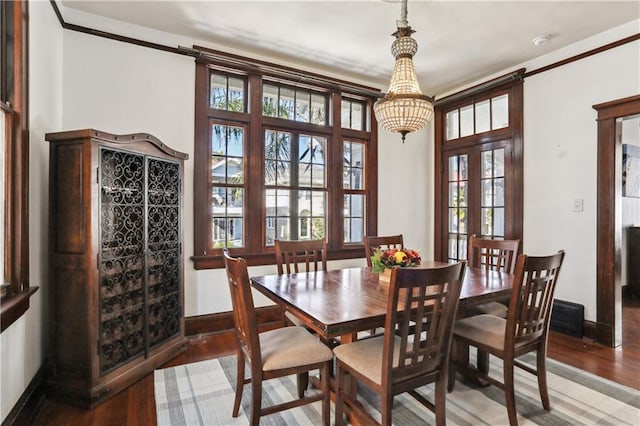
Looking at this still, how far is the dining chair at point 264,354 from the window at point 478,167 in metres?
3.08

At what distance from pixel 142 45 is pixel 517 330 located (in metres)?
3.73

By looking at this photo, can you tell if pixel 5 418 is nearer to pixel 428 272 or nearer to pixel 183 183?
pixel 183 183

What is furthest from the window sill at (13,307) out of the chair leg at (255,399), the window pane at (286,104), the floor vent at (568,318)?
the floor vent at (568,318)

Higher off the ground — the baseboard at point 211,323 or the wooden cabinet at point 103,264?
the wooden cabinet at point 103,264

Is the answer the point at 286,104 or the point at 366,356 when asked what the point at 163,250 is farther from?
the point at 286,104

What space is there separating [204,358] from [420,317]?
6.78 feet

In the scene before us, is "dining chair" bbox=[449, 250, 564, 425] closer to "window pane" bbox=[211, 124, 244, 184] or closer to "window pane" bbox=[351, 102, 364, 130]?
"window pane" bbox=[211, 124, 244, 184]

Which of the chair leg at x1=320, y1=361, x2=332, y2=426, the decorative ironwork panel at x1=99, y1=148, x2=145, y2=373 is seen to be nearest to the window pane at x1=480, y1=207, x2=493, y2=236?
the chair leg at x1=320, y1=361, x2=332, y2=426

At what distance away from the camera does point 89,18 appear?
2.92 meters

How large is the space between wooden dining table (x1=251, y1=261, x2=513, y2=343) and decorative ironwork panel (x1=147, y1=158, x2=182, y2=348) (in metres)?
0.92

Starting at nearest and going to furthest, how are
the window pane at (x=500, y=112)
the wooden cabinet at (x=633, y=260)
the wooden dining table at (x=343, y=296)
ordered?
1. the wooden dining table at (x=343, y=296)
2. the window pane at (x=500, y=112)
3. the wooden cabinet at (x=633, y=260)

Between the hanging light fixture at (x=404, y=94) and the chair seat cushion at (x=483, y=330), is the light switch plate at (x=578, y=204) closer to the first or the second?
the chair seat cushion at (x=483, y=330)

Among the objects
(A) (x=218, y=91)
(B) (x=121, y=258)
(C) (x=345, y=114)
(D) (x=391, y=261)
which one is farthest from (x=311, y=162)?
(B) (x=121, y=258)

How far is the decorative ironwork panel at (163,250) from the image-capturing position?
2686 millimetres
